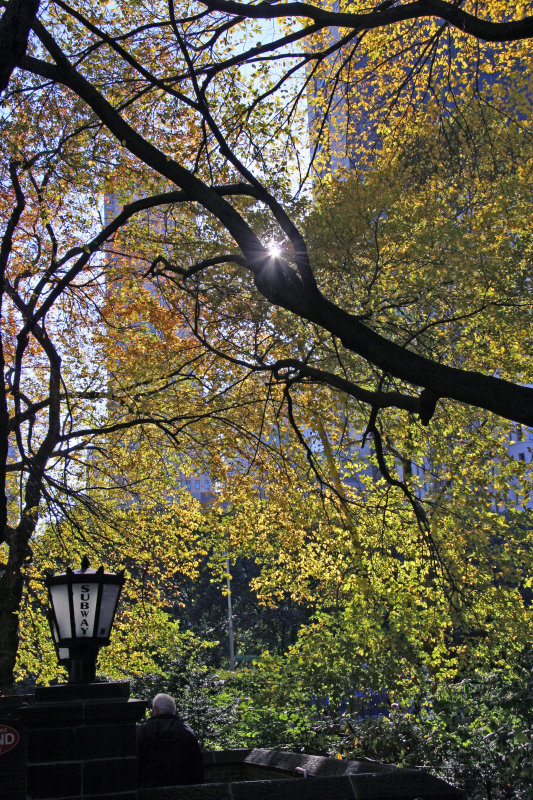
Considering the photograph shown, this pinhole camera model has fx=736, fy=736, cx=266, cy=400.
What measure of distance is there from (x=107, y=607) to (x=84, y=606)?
0.21 meters

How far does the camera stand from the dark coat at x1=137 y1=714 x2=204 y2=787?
5609 mm

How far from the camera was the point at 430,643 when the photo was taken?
1551cm

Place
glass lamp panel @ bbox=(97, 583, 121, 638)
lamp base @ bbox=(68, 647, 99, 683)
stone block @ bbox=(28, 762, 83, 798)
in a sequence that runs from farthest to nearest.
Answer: glass lamp panel @ bbox=(97, 583, 121, 638) < lamp base @ bbox=(68, 647, 99, 683) < stone block @ bbox=(28, 762, 83, 798)

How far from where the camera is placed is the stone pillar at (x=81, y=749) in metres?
3.66

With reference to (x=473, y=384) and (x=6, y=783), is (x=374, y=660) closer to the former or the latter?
(x=6, y=783)

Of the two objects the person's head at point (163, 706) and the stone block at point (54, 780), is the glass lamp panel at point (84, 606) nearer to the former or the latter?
the person's head at point (163, 706)

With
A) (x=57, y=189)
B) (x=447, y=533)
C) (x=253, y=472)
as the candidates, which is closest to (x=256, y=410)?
(x=253, y=472)

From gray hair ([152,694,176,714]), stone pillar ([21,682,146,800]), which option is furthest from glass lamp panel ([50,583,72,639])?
stone pillar ([21,682,146,800])

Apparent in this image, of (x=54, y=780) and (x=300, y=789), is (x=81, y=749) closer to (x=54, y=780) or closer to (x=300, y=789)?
(x=54, y=780)

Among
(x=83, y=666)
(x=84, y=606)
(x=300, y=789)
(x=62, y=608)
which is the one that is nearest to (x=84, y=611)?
(x=84, y=606)

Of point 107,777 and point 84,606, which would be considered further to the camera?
point 84,606

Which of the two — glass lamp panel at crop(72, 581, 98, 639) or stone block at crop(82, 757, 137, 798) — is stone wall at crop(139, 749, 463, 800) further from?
glass lamp panel at crop(72, 581, 98, 639)

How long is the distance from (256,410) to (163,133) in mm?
5504

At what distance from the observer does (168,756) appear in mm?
5656
